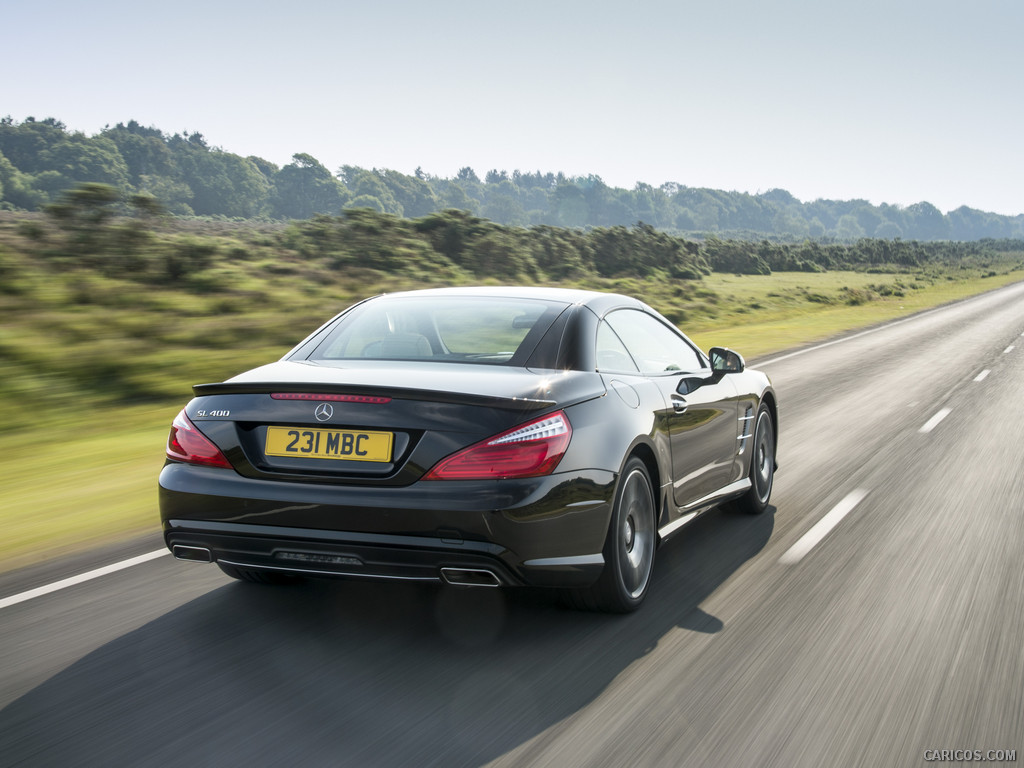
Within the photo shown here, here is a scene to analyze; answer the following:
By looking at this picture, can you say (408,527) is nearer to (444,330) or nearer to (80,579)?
(444,330)

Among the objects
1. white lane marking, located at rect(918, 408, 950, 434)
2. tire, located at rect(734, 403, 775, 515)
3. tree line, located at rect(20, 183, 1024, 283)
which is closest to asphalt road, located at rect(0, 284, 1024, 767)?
tire, located at rect(734, 403, 775, 515)

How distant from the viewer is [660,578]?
16.5ft

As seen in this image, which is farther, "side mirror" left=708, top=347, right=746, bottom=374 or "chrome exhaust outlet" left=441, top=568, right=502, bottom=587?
"side mirror" left=708, top=347, right=746, bottom=374

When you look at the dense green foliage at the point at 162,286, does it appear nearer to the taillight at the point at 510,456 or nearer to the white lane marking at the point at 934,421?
the taillight at the point at 510,456

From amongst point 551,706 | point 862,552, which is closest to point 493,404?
point 551,706

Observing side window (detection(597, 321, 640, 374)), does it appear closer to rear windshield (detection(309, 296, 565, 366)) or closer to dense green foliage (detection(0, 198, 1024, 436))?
rear windshield (detection(309, 296, 565, 366))

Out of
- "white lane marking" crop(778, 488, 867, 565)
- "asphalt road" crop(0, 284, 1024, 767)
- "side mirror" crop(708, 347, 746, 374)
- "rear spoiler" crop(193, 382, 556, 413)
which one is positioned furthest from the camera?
"side mirror" crop(708, 347, 746, 374)

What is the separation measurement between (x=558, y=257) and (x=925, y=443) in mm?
33744

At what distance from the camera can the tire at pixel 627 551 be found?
4.21 meters

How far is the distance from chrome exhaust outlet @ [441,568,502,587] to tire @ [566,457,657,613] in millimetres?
609

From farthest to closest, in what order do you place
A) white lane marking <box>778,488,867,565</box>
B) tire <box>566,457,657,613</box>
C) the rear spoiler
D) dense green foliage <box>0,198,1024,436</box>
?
dense green foliage <box>0,198,1024,436</box>
white lane marking <box>778,488,867,565</box>
tire <box>566,457,657,613</box>
the rear spoiler

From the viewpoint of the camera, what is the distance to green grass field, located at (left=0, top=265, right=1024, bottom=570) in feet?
21.9

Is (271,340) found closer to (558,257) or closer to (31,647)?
(31,647)

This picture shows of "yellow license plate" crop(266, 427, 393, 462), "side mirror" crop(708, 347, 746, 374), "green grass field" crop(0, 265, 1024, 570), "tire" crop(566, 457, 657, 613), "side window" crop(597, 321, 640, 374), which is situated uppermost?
"side window" crop(597, 321, 640, 374)
